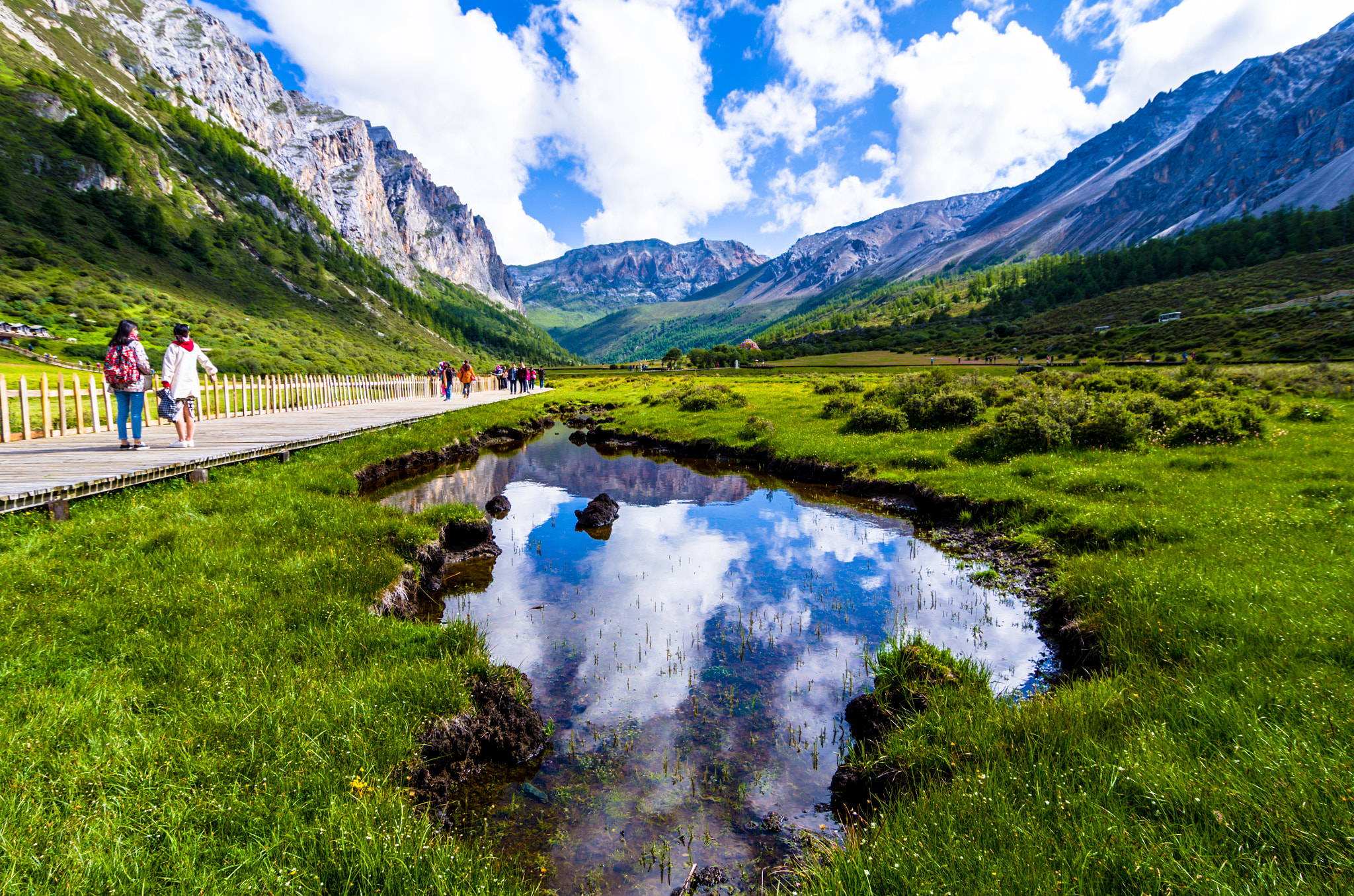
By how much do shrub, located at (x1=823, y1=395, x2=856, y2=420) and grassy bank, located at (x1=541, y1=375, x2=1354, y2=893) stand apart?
66.7 feet

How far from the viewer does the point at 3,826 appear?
142 inches

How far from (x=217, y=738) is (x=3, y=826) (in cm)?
154

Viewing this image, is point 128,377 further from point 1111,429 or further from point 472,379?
point 472,379

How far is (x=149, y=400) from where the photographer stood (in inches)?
1296

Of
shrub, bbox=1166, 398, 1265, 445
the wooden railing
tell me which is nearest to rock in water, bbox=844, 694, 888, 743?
shrub, bbox=1166, 398, 1265, 445

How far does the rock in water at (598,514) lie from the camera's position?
56.7ft

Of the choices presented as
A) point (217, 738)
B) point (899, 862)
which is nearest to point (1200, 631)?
point (899, 862)

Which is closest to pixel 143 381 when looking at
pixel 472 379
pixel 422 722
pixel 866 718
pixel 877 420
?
pixel 422 722

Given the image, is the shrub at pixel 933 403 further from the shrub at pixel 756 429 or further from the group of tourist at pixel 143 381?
the group of tourist at pixel 143 381

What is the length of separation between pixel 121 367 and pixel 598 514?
46.5ft

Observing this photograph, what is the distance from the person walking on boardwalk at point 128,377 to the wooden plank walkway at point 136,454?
0.72 m

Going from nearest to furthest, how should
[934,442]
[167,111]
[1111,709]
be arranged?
[1111,709], [934,442], [167,111]

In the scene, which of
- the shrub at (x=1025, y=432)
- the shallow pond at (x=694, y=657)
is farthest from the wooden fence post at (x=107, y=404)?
the shrub at (x=1025, y=432)

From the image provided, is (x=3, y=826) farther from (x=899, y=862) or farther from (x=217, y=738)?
(x=899, y=862)
